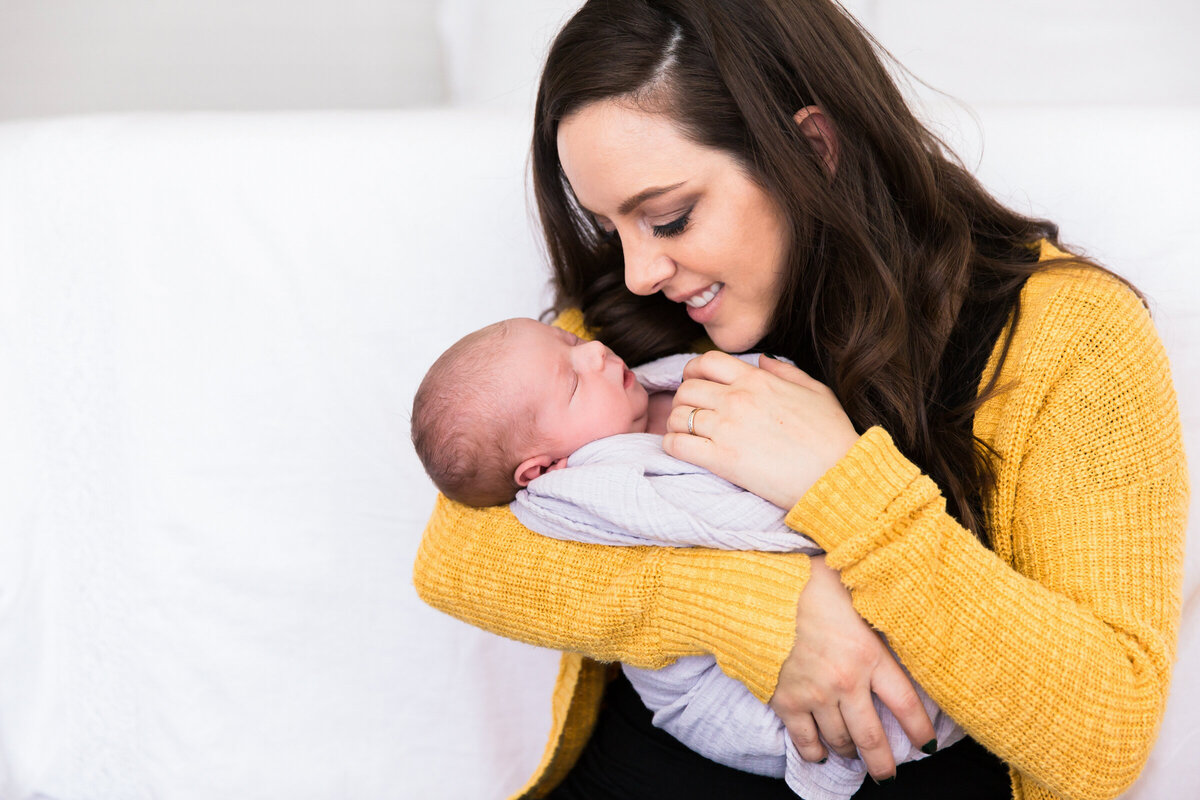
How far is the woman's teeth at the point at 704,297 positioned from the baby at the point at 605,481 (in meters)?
0.13

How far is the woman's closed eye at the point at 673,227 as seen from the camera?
1.26 meters

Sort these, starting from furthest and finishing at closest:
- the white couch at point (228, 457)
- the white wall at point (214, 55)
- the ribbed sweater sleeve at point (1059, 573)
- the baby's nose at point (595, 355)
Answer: the white wall at point (214, 55) < the white couch at point (228, 457) < the baby's nose at point (595, 355) < the ribbed sweater sleeve at point (1059, 573)

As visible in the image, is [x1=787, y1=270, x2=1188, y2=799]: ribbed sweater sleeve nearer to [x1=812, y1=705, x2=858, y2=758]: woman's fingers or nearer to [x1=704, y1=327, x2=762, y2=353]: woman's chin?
[x1=812, y1=705, x2=858, y2=758]: woman's fingers

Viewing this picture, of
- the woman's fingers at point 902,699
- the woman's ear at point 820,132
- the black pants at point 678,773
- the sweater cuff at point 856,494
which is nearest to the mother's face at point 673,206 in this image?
the woman's ear at point 820,132

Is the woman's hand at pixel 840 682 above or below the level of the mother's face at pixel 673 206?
below

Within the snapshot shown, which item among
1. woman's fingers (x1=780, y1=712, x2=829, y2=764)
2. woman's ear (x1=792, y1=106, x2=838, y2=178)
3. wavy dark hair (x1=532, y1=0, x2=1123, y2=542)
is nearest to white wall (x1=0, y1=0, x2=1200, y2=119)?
wavy dark hair (x1=532, y1=0, x2=1123, y2=542)

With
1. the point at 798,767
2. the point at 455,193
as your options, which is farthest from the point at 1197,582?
the point at 455,193

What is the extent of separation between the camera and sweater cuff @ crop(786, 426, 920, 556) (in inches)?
42.3

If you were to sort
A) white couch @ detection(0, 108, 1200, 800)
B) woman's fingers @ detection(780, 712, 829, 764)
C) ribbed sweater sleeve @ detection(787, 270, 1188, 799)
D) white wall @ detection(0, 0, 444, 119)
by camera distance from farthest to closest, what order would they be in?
white wall @ detection(0, 0, 444, 119)
white couch @ detection(0, 108, 1200, 800)
woman's fingers @ detection(780, 712, 829, 764)
ribbed sweater sleeve @ detection(787, 270, 1188, 799)

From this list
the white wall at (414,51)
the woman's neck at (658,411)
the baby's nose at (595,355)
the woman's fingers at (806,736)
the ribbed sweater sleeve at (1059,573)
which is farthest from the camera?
the white wall at (414,51)

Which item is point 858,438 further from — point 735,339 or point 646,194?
point 646,194

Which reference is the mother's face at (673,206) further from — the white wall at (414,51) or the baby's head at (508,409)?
the white wall at (414,51)

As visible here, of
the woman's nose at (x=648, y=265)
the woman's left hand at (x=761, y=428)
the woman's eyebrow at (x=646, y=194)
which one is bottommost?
the woman's left hand at (x=761, y=428)

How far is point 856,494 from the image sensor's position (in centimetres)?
109
